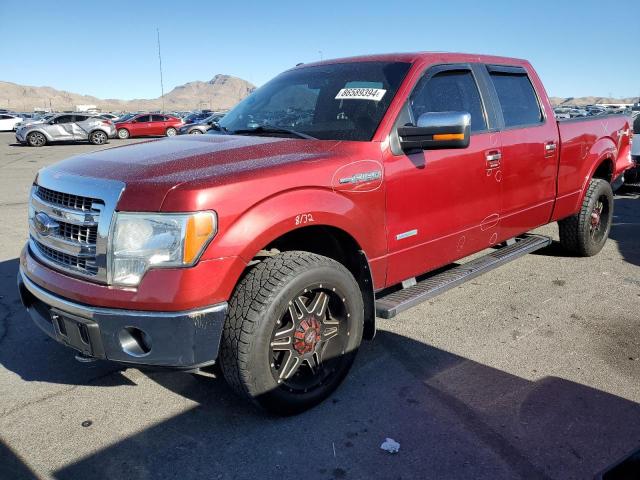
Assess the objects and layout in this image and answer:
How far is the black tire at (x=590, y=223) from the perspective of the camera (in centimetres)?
534

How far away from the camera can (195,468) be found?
247 centimetres

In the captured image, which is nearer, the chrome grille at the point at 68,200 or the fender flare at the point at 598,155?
the chrome grille at the point at 68,200

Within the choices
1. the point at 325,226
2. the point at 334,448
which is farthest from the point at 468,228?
the point at 334,448

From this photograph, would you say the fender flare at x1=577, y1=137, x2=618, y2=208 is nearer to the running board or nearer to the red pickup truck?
the running board

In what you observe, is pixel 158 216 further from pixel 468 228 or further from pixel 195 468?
pixel 468 228

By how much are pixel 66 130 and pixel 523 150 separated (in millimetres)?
25404

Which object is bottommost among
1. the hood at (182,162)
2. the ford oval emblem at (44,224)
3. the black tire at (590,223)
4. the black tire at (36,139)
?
the black tire at (36,139)

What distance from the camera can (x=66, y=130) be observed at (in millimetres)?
25219

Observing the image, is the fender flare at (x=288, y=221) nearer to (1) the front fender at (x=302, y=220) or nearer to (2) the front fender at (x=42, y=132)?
(1) the front fender at (x=302, y=220)

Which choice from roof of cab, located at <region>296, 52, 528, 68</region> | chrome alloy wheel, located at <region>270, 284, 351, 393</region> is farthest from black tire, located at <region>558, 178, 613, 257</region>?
chrome alloy wheel, located at <region>270, 284, 351, 393</region>

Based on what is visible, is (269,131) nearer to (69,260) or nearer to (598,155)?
(69,260)

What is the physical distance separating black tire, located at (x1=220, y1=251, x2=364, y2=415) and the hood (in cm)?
50

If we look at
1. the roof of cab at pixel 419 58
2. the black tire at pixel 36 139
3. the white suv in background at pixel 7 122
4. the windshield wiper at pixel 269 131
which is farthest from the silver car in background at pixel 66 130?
the windshield wiper at pixel 269 131

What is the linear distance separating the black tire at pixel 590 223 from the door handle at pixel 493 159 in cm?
189
